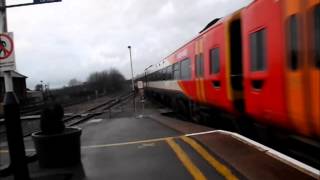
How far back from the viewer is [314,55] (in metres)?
6.13

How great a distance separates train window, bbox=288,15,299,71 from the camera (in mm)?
6734

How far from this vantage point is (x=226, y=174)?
7754 millimetres

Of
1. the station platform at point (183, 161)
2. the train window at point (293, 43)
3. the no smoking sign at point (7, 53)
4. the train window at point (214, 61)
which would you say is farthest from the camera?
the train window at point (214, 61)

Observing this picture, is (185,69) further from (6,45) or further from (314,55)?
(314,55)

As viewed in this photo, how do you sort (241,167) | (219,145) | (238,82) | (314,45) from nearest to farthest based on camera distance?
(314,45) < (241,167) < (219,145) < (238,82)

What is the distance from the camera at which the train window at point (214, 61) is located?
12.6 m

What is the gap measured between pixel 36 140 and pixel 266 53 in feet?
14.7

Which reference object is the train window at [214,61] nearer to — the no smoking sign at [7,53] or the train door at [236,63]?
the train door at [236,63]

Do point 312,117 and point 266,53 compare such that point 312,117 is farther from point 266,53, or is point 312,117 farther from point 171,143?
point 171,143

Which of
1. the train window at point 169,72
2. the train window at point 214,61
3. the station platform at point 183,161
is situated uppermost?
the train window at point 214,61

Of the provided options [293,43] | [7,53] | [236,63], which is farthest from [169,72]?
[293,43]

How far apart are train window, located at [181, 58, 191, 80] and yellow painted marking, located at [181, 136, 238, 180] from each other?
6.66 meters

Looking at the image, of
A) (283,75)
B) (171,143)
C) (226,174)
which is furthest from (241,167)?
(171,143)

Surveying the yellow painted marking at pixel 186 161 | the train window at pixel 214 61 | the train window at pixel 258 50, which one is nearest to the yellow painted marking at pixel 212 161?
the yellow painted marking at pixel 186 161
